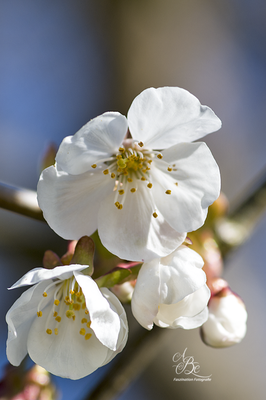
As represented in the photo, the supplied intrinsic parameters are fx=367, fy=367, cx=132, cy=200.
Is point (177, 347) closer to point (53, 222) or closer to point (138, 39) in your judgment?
point (53, 222)

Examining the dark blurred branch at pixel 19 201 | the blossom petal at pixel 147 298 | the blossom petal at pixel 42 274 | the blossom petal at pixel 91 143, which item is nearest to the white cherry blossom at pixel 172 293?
the blossom petal at pixel 147 298

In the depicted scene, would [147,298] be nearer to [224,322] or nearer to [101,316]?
Result: [101,316]

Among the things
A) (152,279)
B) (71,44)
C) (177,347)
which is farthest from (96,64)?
(152,279)

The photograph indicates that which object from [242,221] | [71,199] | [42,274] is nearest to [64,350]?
[42,274]

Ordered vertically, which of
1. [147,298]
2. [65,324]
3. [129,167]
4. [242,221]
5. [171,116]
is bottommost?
[242,221]

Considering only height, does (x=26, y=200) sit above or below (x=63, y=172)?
below

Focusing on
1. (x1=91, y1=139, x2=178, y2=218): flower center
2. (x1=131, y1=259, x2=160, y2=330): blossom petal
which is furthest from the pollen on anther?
(x1=91, y1=139, x2=178, y2=218): flower center
